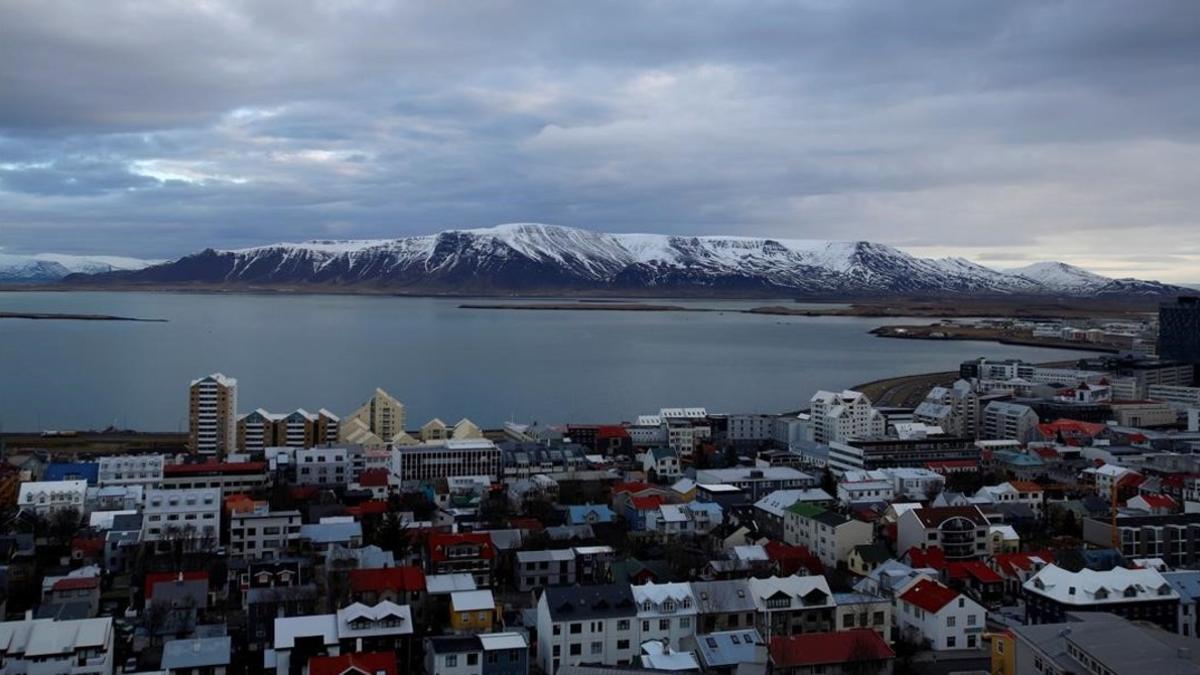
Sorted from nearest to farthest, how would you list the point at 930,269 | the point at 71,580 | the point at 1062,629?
the point at 1062,629
the point at 71,580
the point at 930,269

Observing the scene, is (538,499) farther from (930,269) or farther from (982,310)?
(930,269)

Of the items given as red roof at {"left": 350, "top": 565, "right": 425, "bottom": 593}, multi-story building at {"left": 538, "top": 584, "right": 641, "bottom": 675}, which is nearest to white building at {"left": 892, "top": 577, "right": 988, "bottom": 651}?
multi-story building at {"left": 538, "top": 584, "right": 641, "bottom": 675}

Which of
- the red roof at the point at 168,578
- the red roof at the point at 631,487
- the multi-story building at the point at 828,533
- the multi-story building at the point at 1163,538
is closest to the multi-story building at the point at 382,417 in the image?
the red roof at the point at 631,487

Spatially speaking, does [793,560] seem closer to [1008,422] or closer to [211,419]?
[211,419]

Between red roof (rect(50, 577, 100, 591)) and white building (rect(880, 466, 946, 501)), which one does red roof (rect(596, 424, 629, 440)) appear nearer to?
white building (rect(880, 466, 946, 501))

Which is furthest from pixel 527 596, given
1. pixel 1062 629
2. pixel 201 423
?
pixel 201 423
